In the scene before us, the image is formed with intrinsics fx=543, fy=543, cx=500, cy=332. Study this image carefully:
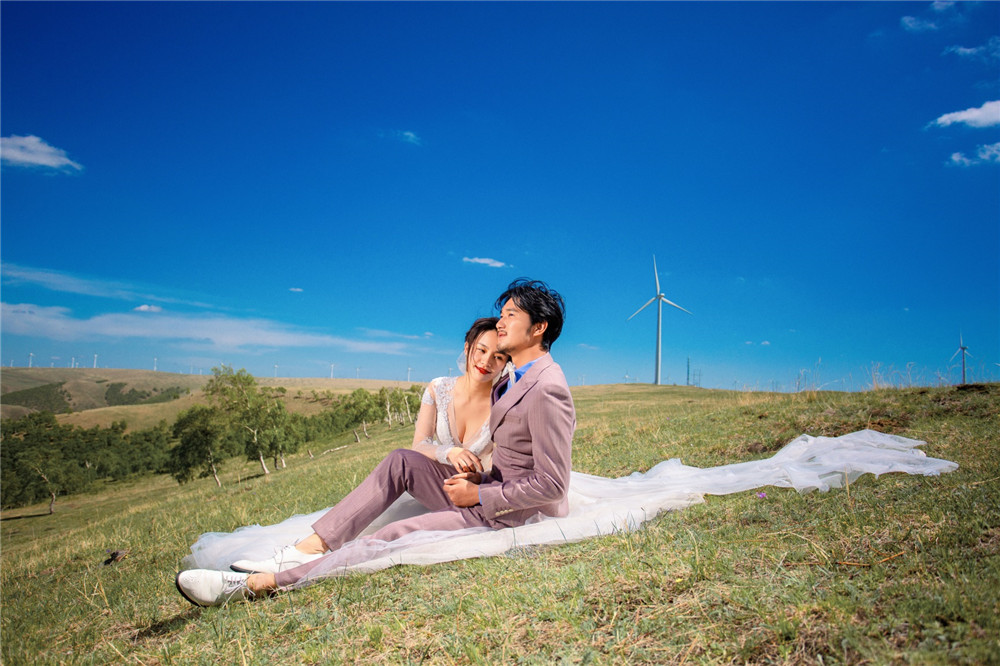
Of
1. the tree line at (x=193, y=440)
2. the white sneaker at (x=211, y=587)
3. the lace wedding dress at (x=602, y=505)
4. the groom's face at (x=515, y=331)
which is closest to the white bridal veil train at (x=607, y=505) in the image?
the lace wedding dress at (x=602, y=505)

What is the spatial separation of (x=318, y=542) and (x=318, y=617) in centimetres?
103

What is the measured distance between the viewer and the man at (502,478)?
4.64 m

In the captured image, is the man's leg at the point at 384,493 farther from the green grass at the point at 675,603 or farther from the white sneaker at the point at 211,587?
the white sneaker at the point at 211,587

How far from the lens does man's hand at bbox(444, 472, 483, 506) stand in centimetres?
509

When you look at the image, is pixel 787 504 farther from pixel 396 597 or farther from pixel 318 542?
pixel 318 542

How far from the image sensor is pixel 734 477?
675 centimetres

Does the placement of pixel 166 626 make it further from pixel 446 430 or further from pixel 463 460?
pixel 446 430

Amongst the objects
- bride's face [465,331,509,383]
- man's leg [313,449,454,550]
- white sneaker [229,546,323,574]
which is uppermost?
bride's face [465,331,509,383]

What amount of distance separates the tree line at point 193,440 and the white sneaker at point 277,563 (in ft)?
166

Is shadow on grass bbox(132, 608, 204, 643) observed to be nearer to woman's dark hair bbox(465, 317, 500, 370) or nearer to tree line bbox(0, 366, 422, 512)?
woman's dark hair bbox(465, 317, 500, 370)

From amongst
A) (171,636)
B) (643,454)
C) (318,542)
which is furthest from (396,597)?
(643,454)

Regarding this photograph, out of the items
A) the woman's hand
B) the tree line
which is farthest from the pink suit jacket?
the tree line

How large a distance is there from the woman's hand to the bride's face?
85 cm

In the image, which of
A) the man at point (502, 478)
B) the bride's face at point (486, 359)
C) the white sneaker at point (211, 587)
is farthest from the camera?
the bride's face at point (486, 359)
